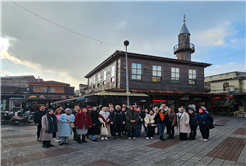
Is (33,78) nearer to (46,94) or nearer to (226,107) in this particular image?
(46,94)

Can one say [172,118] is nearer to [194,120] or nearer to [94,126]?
[194,120]

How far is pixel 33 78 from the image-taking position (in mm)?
51594

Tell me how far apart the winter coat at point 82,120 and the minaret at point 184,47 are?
2353 centimetres

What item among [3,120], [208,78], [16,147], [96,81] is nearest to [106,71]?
[96,81]

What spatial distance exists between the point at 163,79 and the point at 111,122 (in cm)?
1347

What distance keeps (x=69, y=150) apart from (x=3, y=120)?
12.7 meters

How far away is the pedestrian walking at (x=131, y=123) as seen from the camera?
363 inches

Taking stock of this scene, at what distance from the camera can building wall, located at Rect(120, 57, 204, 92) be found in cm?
1941

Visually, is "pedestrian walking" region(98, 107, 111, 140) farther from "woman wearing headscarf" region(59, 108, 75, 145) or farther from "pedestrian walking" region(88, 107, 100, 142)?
"woman wearing headscarf" region(59, 108, 75, 145)

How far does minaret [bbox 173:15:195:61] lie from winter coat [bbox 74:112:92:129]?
77.2 feet

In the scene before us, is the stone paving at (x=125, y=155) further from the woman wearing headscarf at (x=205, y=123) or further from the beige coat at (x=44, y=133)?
the woman wearing headscarf at (x=205, y=123)

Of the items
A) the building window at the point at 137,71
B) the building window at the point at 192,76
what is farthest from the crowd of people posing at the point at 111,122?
the building window at the point at 192,76

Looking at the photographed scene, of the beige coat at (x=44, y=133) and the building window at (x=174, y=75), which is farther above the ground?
the building window at (x=174, y=75)

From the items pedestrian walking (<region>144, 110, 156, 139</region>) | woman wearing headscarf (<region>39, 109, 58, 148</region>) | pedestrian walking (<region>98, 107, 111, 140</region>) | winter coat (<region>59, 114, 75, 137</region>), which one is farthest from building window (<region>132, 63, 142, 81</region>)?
woman wearing headscarf (<region>39, 109, 58, 148</region>)
